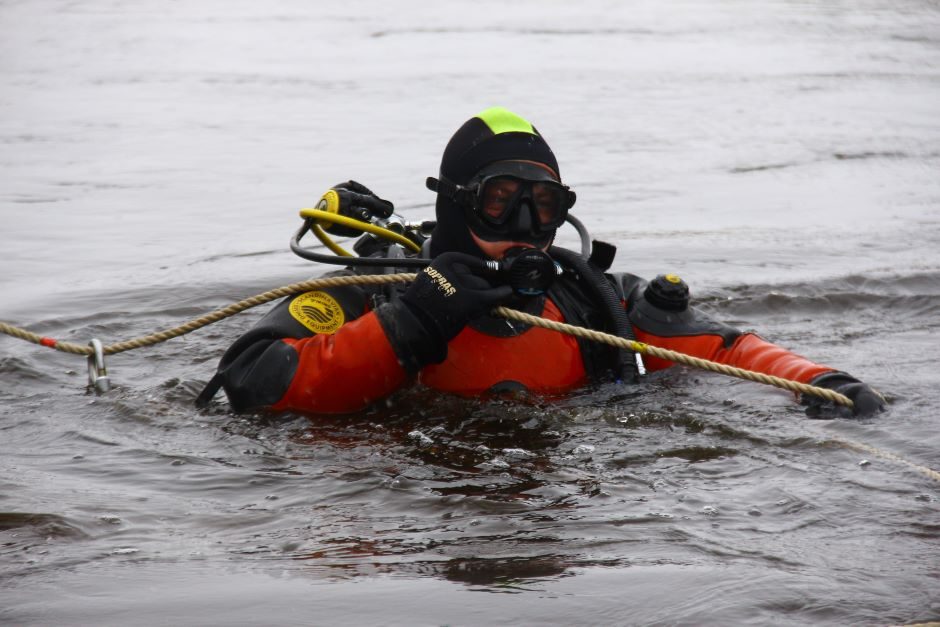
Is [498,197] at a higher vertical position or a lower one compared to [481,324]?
higher

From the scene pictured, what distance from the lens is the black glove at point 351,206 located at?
4391mm

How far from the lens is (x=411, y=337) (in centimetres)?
386

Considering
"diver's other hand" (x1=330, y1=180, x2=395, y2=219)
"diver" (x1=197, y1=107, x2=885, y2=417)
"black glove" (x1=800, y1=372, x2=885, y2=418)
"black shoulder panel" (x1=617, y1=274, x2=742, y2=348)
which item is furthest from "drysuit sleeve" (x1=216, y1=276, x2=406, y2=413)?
"black glove" (x1=800, y1=372, x2=885, y2=418)

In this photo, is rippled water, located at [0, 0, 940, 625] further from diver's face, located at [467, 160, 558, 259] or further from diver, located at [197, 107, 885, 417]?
diver's face, located at [467, 160, 558, 259]

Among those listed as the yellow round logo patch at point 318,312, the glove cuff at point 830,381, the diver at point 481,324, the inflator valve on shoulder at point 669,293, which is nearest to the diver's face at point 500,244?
the diver at point 481,324

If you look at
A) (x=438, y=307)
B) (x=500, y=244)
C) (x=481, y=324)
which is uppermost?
(x=500, y=244)

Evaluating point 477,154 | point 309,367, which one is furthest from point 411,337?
point 477,154

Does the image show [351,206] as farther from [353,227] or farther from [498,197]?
[498,197]

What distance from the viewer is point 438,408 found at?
4.18 metres

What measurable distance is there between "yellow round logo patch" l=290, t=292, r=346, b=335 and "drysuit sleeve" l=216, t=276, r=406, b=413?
0.11 feet

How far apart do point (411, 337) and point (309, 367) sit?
1.26 feet

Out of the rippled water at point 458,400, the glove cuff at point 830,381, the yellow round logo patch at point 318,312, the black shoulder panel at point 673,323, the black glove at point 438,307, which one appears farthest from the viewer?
the black shoulder panel at point 673,323

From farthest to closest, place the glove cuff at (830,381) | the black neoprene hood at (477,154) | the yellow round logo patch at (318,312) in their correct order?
1. the yellow round logo patch at (318,312)
2. the black neoprene hood at (477,154)
3. the glove cuff at (830,381)

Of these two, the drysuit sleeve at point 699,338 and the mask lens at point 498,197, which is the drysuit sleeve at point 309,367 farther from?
the drysuit sleeve at point 699,338
